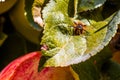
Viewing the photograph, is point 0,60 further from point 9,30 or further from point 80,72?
point 80,72

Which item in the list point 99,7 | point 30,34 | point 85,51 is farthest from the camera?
point 30,34

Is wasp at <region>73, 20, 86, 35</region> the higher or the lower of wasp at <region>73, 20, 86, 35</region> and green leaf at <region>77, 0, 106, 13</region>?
the lower

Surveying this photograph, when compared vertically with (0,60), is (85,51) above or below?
above

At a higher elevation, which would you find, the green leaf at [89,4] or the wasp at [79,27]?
the green leaf at [89,4]

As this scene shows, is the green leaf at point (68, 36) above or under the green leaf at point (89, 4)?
under

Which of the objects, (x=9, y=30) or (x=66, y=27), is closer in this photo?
(x=66, y=27)

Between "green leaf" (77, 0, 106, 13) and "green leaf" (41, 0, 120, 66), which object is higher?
"green leaf" (77, 0, 106, 13)

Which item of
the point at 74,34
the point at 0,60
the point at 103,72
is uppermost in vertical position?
the point at 74,34

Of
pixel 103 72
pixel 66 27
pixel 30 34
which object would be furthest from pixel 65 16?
pixel 30 34
